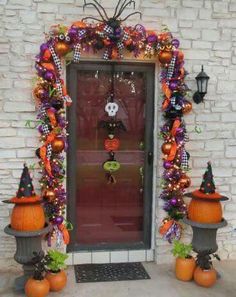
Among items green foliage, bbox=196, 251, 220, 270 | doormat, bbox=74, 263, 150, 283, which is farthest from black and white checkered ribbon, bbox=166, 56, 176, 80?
doormat, bbox=74, 263, 150, 283

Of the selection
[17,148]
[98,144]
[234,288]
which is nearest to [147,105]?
[98,144]

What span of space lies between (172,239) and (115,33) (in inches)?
95.0

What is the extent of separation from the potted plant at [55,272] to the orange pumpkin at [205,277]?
4.53 ft

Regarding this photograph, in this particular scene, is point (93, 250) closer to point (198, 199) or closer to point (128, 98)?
point (198, 199)

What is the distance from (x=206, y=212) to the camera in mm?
4238

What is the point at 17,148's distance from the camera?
4516 mm

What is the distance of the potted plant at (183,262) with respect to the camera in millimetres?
4398

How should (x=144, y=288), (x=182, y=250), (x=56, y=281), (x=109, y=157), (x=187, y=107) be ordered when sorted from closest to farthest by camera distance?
(x=56, y=281) < (x=144, y=288) < (x=182, y=250) < (x=187, y=107) < (x=109, y=157)

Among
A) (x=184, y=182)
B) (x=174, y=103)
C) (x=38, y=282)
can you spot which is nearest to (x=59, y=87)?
(x=174, y=103)

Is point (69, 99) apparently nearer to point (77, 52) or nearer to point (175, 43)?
point (77, 52)

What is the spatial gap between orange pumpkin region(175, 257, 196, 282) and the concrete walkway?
6cm

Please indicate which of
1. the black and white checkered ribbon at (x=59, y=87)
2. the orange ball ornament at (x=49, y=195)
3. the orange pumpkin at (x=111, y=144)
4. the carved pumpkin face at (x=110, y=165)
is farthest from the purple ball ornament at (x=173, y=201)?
the black and white checkered ribbon at (x=59, y=87)

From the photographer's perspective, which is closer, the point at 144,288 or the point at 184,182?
the point at 144,288

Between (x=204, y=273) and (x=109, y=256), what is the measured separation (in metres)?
1.15
